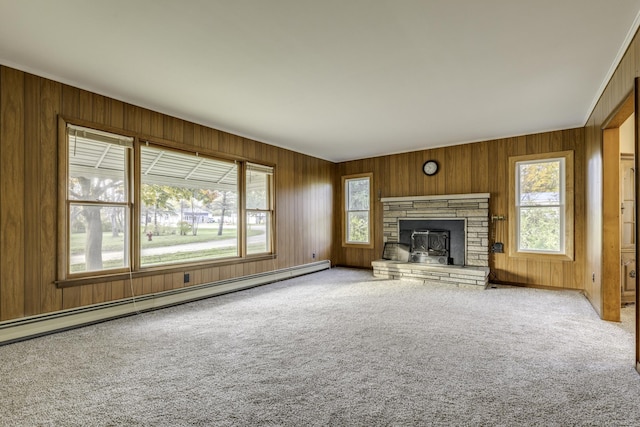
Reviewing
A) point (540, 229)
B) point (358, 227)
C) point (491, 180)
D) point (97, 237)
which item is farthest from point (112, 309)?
point (540, 229)

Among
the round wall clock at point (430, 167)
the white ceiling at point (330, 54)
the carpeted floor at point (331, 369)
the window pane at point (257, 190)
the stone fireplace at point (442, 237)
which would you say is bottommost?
the carpeted floor at point (331, 369)

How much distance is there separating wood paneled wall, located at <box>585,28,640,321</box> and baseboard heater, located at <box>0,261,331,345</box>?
176 inches

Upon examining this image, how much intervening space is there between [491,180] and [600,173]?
1905 millimetres

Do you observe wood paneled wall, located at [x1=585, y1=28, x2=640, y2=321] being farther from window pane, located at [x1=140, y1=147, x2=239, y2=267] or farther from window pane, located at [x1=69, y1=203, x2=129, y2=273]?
window pane, located at [x1=69, y1=203, x2=129, y2=273]

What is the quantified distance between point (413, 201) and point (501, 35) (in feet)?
12.6

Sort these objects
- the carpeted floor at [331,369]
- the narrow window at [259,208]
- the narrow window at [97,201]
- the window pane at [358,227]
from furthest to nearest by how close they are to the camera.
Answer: the window pane at [358,227]
the narrow window at [259,208]
the narrow window at [97,201]
the carpeted floor at [331,369]

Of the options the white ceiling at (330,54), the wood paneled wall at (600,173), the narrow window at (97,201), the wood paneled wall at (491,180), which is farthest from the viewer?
the wood paneled wall at (491,180)

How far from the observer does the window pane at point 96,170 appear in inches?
129

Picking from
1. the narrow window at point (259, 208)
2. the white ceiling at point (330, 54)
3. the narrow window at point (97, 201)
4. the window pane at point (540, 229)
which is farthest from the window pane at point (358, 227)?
the narrow window at point (97, 201)

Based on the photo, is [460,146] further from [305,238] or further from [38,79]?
[38,79]

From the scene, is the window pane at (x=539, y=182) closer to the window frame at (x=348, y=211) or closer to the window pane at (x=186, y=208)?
the window frame at (x=348, y=211)

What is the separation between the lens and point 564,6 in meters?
2.04

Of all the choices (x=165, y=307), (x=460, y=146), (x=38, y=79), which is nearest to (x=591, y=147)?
(x=460, y=146)

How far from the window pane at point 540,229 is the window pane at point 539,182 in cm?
14
